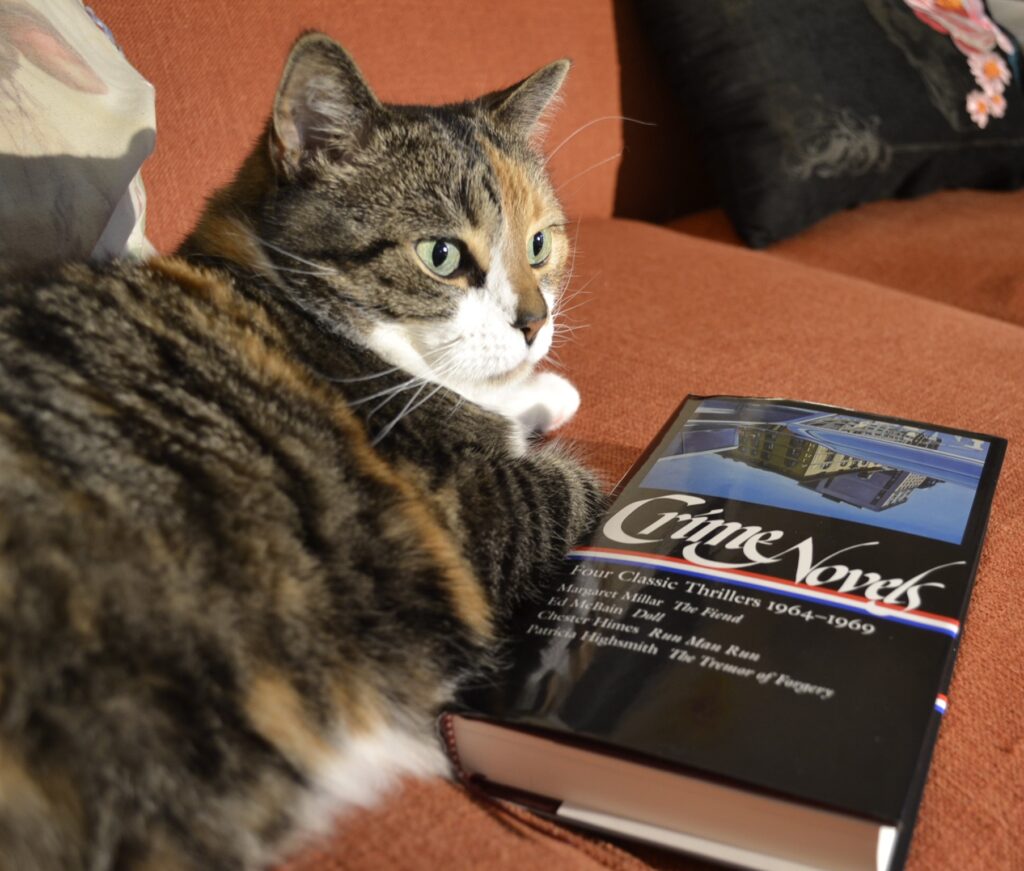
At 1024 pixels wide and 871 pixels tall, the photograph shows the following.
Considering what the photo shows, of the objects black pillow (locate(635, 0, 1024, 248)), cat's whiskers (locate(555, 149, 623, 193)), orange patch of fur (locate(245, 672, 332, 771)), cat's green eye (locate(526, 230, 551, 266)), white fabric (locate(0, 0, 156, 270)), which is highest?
black pillow (locate(635, 0, 1024, 248))

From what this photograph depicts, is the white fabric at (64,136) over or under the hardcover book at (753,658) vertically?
over

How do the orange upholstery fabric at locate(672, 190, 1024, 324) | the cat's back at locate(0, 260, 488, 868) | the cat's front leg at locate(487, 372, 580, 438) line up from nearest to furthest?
1. the cat's back at locate(0, 260, 488, 868)
2. the cat's front leg at locate(487, 372, 580, 438)
3. the orange upholstery fabric at locate(672, 190, 1024, 324)

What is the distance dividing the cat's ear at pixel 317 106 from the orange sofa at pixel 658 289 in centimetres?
41

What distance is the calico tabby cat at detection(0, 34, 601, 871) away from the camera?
0.55 metres

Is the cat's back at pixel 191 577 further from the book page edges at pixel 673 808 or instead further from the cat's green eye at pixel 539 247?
the cat's green eye at pixel 539 247

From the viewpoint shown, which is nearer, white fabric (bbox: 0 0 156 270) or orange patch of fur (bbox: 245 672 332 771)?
orange patch of fur (bbox: 245 672 332 771)

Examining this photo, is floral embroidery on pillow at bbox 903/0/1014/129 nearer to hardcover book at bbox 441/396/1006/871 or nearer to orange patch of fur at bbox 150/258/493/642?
hardcover book at bbox 441/396/1006/871

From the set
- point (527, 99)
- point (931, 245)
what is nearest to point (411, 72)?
point (527, 99)

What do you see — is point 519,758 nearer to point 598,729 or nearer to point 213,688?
point 598,729

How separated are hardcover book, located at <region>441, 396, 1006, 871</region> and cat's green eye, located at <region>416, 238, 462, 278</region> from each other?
27cm

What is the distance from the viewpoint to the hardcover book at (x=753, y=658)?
0.57m

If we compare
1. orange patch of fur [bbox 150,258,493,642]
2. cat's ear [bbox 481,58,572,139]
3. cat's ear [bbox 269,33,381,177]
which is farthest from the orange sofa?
cat's ear [bbox 269,33,381,177]

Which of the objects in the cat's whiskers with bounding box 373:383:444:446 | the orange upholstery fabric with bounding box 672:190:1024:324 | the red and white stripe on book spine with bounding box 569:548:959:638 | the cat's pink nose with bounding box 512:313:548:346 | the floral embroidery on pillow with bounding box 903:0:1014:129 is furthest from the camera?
the floral embroidery on pillow with bounding box 903:0:1014:129

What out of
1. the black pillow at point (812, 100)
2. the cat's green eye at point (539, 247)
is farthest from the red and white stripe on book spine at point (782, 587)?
the black pillow at point (812, 100)
